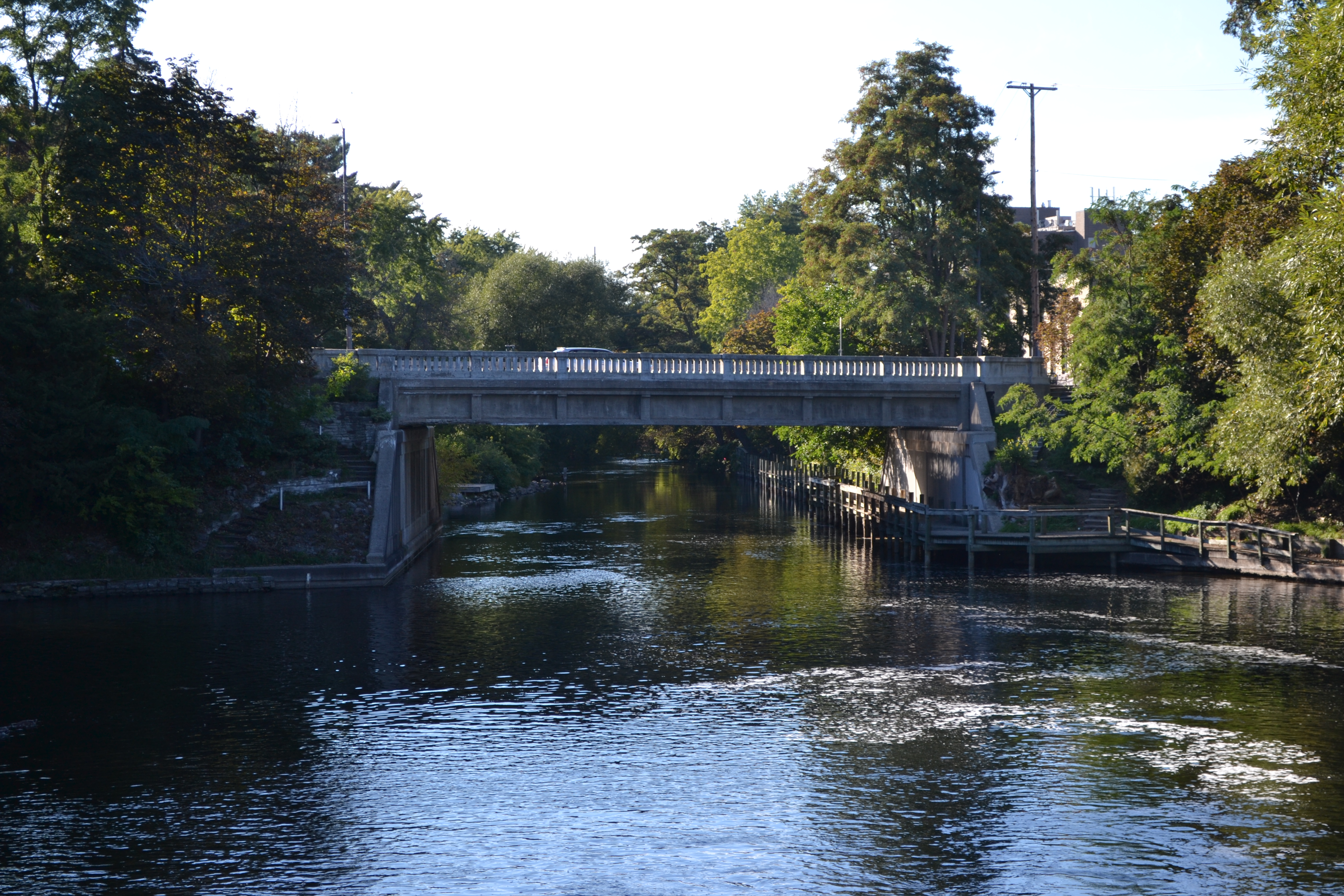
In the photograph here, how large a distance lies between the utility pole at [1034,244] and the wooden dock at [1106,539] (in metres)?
15.3

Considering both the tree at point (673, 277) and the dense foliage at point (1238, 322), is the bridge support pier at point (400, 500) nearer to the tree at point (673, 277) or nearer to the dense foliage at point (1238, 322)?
the dense foliage at point (1238, 322)

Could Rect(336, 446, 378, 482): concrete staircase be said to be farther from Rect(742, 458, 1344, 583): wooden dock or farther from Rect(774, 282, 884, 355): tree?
Rect(774, 282, 884, 355): tree

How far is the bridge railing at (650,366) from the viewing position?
51.3 metres

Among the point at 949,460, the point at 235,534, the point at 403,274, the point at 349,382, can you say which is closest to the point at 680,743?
the point at 235,534

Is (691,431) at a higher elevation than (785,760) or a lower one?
higher

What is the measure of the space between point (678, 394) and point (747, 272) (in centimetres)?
7826

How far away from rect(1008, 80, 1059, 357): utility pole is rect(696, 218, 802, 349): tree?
191 feet

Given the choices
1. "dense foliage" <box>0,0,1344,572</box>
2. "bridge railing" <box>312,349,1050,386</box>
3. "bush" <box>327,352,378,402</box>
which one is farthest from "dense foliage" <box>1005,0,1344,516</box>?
"bush" <box>327,352,378,402</box>

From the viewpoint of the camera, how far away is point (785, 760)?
76.1 feet

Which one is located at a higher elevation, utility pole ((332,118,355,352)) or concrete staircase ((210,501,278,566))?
utility pole ((332,118,355,352))

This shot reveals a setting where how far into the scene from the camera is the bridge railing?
51312 mm

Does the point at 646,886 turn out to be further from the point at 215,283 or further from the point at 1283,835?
the point at 215,283

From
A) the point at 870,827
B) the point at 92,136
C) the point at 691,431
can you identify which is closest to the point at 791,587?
the point at 870,827

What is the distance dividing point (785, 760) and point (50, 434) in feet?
103
